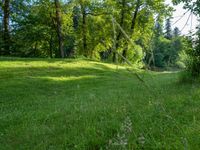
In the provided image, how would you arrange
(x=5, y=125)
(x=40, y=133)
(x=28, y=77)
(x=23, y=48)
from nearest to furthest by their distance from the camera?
(x=40, y=133)
(x=5, y=125)
(x=28, y=77)
(x=23, y=48)

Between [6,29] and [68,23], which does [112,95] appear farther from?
[68,23]

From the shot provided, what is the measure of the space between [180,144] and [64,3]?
128 ft

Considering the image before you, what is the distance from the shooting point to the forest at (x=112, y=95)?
3.13 meters

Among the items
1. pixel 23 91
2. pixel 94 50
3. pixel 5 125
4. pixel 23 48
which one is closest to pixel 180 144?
pixel 5 125

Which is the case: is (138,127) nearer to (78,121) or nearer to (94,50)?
(78,121)

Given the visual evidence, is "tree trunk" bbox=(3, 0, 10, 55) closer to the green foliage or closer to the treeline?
the treeline

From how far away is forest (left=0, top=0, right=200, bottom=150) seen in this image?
313 cm

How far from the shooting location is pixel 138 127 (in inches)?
170

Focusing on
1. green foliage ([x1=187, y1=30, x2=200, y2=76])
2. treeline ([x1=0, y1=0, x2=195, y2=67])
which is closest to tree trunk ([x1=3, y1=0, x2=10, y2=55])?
treeline ([x1=0, y1=0, x2=195, y2=67])

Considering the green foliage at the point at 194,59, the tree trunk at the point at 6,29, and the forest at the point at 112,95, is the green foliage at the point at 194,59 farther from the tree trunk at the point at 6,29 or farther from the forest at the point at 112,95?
the tree trunk at the point at 6,29

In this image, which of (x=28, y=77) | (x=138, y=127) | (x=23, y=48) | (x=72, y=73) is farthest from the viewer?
(x=23, y=48)

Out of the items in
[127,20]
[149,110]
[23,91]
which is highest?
[127,20]

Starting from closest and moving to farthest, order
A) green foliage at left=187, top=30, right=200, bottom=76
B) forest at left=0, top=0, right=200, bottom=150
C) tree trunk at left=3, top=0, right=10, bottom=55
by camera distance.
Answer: forest at left=0, top=0, right=200, bottom=150
green foliage at left=187, top=30, right=200, bottom=76
tree trunk at left=3, top=0, right=10, bottom=55

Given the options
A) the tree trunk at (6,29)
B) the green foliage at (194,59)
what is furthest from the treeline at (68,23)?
the green foliage at (194,59)
